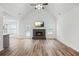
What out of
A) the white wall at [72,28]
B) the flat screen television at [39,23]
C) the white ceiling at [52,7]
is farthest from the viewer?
the flat screen television at [39,23]

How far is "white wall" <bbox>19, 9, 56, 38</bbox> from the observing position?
12501 millimetres

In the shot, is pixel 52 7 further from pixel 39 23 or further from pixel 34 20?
pixel 34 20

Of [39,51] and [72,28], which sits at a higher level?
[72,28]

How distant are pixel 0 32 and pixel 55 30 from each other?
25.1 ft

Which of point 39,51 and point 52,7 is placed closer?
point 39,51

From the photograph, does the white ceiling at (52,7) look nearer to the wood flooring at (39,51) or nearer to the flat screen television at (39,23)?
the wood flooring at (39,51)

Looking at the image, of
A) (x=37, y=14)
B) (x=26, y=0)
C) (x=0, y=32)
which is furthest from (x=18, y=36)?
(x=26, y=0)

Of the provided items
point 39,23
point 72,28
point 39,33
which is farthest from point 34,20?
point 72,28

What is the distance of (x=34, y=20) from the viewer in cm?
1278

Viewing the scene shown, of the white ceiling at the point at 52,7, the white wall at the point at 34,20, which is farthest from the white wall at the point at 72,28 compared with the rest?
the white wall at the point at 34,20

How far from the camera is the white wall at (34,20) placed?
12501 mm

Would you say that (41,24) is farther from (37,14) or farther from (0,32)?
(0,32)

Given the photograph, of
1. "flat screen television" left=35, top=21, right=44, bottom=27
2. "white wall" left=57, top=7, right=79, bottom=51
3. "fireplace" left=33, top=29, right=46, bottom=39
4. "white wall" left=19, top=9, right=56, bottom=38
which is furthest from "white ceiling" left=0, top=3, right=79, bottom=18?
"fireplace" left=33, top=29, right=46, bottom=39

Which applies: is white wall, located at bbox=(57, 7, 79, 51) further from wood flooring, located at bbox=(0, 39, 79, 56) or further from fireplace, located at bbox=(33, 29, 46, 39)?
fireplace, located at bbox=(33, 29, 46, 39)
